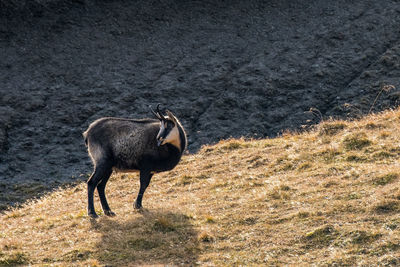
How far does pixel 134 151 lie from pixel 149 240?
3.63m

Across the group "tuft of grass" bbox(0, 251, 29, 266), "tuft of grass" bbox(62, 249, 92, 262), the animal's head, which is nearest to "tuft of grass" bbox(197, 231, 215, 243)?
"tuft of grass" bbox(62, 249, 92, 262)

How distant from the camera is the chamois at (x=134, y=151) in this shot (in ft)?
51.2

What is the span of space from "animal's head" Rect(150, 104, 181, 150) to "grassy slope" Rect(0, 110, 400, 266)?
1.89m

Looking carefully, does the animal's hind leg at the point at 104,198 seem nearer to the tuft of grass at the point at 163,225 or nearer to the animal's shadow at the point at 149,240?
the animal's shadow at the point at 149,240

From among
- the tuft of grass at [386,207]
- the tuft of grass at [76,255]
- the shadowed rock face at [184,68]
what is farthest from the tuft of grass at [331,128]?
the tuft of grass at [76,255]

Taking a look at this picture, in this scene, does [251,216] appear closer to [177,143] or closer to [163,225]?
[163,225]

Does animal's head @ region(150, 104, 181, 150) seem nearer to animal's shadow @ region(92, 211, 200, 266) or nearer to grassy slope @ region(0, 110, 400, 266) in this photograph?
grassy slope @ region(0, 110, 400, 266)

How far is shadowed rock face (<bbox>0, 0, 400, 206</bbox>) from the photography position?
31203 millimetres

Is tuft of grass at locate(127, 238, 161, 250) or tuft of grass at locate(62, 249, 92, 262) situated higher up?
tuft of grass at locate(127, 238, 161, 250)

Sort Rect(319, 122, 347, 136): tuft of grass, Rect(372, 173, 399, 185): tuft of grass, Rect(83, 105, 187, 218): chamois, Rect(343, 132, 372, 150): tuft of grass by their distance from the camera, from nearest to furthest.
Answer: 1. Rect(372, 173, 399, 185): tuft of grass
2. Rect(83, 105, 187, 218): chamois
3. Rect(343, 132, 372, 150): tuft of grass
4. Rect(319, 122, 347, 136): tuft of grass

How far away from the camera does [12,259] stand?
12.5 m

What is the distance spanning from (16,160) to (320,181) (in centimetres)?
1939

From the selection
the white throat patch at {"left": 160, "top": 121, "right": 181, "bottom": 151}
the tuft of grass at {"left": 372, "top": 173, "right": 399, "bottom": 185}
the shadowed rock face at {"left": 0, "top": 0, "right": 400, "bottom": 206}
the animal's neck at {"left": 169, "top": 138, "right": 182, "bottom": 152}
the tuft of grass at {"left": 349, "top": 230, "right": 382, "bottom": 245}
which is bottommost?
the shadowed rock face at {"left": 0, "top": 0, "right": 400, "bottom": 206}

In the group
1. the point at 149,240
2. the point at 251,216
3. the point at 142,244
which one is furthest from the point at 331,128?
the point at 142,244
